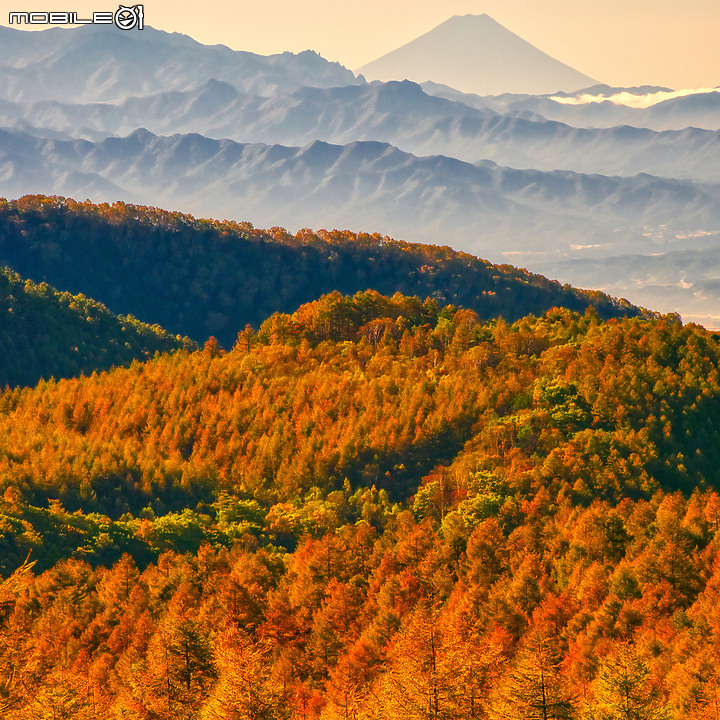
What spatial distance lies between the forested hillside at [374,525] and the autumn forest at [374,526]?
0.94 feet

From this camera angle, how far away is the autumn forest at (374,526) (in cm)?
6253

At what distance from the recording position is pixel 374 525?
126m

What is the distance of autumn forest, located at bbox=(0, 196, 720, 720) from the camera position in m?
62.5

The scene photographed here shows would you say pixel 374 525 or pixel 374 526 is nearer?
pixel 374 526

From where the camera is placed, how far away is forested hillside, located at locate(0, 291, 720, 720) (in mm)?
62906

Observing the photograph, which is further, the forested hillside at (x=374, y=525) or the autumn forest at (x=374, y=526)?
the forested hillside at (x=374, y=525)

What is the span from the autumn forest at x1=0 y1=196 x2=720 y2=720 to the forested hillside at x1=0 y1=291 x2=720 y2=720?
11.3 inches

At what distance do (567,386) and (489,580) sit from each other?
52460mm

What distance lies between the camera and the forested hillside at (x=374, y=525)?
62.9 meters

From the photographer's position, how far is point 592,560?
97.8 meters

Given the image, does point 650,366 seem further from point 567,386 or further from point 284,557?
point 284,557

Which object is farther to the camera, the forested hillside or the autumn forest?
the forested hillside

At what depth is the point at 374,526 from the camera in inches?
4921

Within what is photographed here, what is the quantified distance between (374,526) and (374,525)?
0.63m
